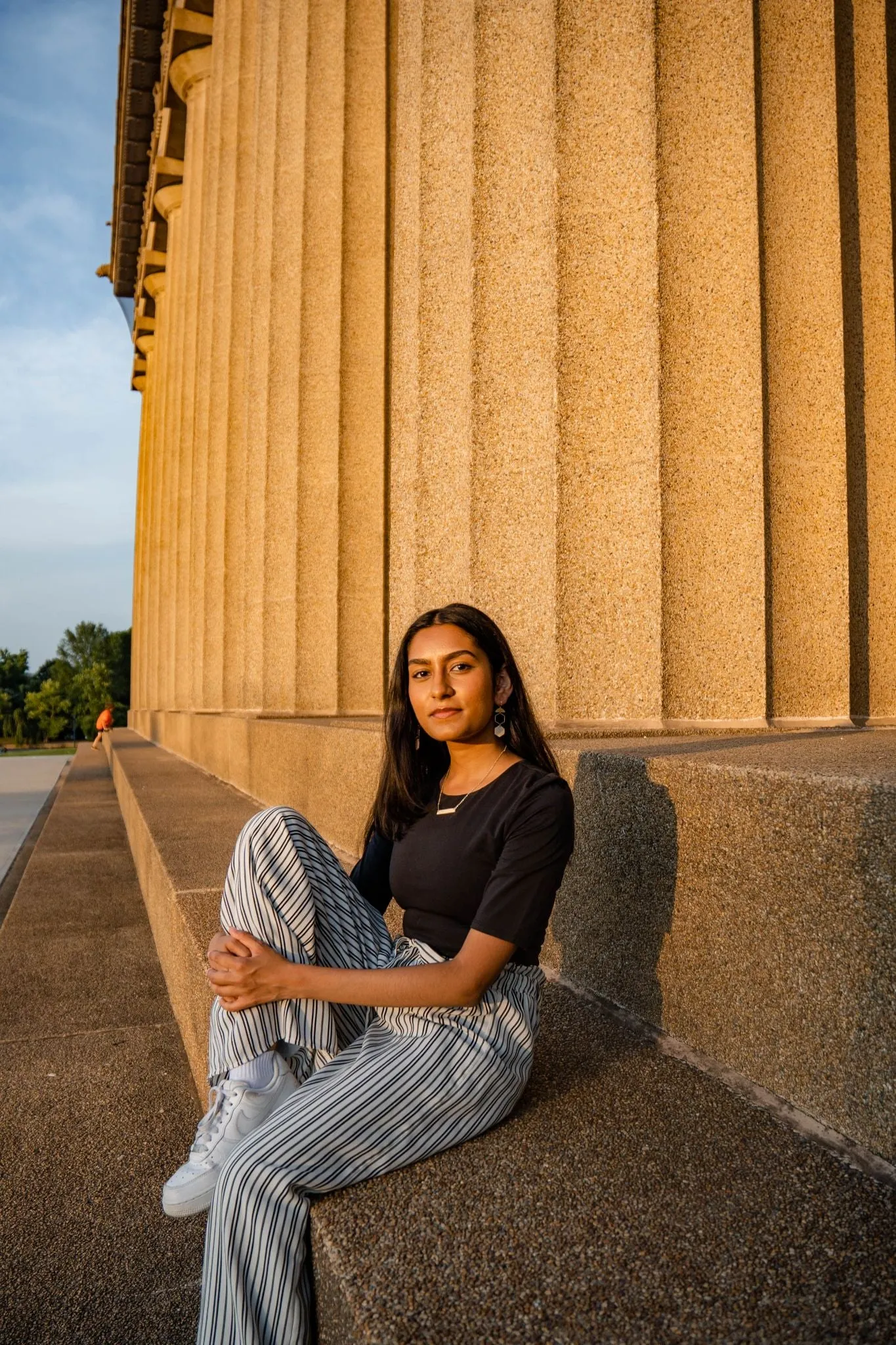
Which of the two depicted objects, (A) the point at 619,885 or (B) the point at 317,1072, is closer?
(B) the point at 317,1072

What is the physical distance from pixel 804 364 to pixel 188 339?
3107cm

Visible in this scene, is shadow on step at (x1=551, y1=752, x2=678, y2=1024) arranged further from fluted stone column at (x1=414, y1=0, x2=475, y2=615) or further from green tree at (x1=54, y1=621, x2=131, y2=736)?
green tree at (x1=54, y1=621, x2=131, y2=736)

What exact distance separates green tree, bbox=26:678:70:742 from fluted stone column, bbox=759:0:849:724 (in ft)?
468

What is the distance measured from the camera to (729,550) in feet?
21.9

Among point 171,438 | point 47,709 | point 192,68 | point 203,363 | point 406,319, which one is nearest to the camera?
point 406,319

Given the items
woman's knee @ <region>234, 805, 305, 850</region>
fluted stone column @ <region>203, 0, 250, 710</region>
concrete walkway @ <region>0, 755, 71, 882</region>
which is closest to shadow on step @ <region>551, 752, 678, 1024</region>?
woman's knee @ <region>234, 805, 305, 850</region>

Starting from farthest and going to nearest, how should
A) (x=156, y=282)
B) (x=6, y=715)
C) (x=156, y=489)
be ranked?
(x=6, y=715) < (x=156, y=282) < (x=156, y=489)

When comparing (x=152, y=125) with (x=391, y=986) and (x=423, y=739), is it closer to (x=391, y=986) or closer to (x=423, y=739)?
(x=423, y=739)

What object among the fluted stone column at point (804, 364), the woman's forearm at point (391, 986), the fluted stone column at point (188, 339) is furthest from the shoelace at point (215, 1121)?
the fluted stone column at point (188, 339)

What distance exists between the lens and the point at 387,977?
385 centimetres

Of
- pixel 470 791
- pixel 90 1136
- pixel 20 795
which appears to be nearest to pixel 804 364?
pixel 470 791

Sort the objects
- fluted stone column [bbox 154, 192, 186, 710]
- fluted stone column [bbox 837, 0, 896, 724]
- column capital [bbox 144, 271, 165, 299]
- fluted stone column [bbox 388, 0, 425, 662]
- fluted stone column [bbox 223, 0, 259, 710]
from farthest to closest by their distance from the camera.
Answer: column capital [bbox 144, 271, 165, 299]
fluted stone column [bbox 154, 192, 186, 710]
fluted stone column [bbox 223, 0, 259, 710]
fluted stone column [bbox 388, 0, 425, 662]
fluted stone column [bbox 837, 0, 896, 724]

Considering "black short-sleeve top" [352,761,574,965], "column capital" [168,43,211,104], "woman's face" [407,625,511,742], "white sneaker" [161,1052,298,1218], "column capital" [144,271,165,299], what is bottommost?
"white sneaker" [161,1052,298,1218]

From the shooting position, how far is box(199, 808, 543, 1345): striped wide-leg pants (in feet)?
10.3
